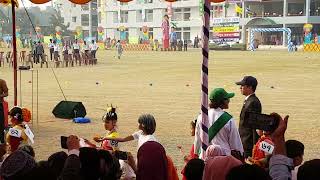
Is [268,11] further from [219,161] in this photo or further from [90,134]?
[219,161]

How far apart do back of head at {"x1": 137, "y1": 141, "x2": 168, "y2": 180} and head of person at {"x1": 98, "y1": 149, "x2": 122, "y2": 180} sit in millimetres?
457

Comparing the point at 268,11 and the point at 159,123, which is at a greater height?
the point at 268,11

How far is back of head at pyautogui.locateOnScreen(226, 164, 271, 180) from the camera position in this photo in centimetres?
272

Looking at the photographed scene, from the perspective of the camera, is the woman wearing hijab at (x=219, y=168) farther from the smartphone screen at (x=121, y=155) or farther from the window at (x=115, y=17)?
the window at (x=115, y=17)

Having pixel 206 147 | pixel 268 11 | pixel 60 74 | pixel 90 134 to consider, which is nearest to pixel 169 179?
pixel 206 147

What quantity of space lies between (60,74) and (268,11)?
1985 inches

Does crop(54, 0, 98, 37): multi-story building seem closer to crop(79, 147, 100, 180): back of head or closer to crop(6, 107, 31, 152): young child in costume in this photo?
crop(6, 107, 31, 152): young child in costume

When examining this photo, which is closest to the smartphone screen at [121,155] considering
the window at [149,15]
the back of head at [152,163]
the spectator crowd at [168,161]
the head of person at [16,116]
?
the spectator crowd at [168,161]

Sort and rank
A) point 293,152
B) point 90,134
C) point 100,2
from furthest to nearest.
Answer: point 100,2, point 90,134, point 293,152

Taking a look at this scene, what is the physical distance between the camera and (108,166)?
347cm

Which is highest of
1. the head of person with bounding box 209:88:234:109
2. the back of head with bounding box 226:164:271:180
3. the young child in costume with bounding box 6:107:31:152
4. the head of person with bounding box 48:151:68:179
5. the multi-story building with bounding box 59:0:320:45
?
the multi-story building with bounding box 59:0:320:45

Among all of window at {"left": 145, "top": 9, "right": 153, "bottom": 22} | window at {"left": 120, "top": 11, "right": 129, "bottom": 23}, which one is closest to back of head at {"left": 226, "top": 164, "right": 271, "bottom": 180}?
window at {"left": 145, "top": 9, "right": 153, "bottom": 22}

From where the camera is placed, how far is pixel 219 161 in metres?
3.18

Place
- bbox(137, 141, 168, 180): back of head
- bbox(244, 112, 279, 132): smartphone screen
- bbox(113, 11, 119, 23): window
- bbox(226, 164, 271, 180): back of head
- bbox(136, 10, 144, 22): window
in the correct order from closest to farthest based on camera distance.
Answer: bbox(226, 164, 271, 180): back of head
bbox(244, 112, 279, 132): smartphone screen
bbox(137, 141, 168, 180): back of head
bbox(136, 10, 144, 22): window
bbox(113, 11, 119, 23): window
